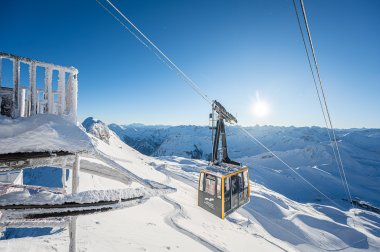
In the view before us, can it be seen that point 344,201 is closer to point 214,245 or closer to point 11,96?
point 214,245

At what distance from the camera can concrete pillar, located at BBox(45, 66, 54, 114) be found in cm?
398

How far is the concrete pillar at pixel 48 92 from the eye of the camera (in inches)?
157

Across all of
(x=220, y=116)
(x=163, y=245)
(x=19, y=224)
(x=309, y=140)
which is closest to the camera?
(x=19, y=224)

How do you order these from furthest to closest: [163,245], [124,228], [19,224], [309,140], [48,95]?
[309,140] < [124,228] < [163,245] < [19,224] < [48,95]

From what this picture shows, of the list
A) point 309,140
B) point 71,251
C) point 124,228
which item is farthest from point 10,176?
point 309,140

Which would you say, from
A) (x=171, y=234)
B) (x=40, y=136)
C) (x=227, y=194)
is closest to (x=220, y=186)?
(x=227, y=194)

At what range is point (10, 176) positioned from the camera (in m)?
10.7

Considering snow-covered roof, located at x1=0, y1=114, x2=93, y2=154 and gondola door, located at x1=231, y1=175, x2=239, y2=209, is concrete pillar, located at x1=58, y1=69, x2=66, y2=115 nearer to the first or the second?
snow-covered roof, located at x1=0, y1=114, x2=93, y2=154

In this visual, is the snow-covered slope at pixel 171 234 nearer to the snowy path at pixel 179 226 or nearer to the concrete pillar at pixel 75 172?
the snowy path at pixel 179 226

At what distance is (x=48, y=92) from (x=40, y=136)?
1392 mm

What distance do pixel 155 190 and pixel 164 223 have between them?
375 inches

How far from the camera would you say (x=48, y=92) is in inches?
158

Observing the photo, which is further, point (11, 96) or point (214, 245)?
point (214, 245)

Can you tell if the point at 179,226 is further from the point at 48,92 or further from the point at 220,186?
the point at 48,92
